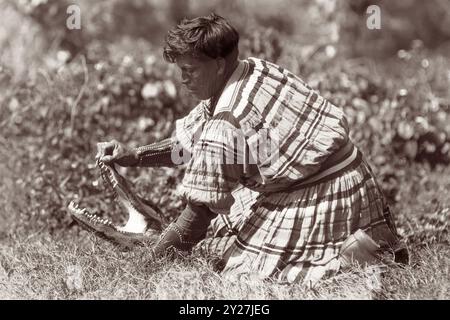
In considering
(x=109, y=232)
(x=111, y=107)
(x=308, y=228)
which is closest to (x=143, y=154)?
(x=109, y=232)

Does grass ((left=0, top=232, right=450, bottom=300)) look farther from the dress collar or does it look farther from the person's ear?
the person's ear

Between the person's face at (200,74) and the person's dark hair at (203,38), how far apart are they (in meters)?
0.03

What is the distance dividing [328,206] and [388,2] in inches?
230

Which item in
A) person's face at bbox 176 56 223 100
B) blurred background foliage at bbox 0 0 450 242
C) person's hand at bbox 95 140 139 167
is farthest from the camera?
blurred background foliage at bbox 0 0 450 242

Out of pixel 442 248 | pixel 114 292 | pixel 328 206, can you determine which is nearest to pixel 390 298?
pixel 328 206

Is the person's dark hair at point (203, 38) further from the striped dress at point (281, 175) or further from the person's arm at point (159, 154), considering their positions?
the person's arm at point (159, 154)

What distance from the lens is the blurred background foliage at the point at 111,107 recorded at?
496cm

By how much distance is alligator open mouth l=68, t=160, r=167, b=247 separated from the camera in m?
3.90

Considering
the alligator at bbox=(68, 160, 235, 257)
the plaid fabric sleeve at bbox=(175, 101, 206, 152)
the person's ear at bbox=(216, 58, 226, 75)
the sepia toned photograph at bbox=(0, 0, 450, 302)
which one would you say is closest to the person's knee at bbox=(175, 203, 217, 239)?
the sepia toned photograph at bbox=(0, 0, 450, 302)

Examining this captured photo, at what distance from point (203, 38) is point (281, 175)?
2.34 feet

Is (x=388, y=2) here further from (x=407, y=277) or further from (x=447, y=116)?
(x=407, y=277)

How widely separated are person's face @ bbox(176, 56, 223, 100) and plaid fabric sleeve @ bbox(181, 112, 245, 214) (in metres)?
0.19

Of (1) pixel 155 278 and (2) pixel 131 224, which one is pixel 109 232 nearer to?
(2) pixel 131 224

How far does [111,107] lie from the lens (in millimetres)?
5730
